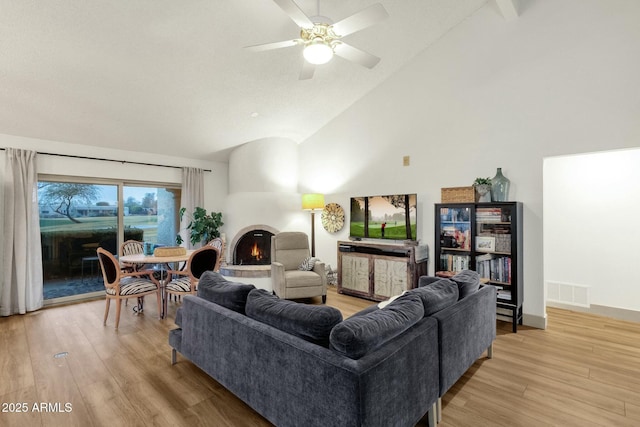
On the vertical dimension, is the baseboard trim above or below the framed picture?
below

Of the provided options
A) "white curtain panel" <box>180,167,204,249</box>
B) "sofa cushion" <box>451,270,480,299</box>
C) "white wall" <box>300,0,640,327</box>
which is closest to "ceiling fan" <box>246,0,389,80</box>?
"sofa cushion" <box>451,270,480,299</box>

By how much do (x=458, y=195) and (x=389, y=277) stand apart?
1.49m

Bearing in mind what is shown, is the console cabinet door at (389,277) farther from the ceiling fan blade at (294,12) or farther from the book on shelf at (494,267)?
the ceiling fan blade at (294,12)

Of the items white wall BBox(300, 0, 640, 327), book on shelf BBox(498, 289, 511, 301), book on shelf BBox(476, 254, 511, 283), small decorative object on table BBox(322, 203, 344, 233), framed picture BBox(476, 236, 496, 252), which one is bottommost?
book on shelf BBox(498, 289, 511, 301)

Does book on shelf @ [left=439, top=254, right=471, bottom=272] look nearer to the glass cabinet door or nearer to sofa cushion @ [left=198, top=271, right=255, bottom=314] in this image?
the glass cabinet door

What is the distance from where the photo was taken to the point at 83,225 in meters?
4.82

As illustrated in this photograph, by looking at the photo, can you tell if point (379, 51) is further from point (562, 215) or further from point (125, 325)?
point (125, 325)

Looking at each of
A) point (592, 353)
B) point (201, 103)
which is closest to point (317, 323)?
point (592, 353)

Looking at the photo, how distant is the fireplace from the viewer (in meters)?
6.03

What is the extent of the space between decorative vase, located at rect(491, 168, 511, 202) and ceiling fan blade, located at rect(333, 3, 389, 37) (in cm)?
246

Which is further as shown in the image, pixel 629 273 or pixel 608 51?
pixel 629 273

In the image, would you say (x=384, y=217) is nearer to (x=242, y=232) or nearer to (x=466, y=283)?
(x=466, y=283)

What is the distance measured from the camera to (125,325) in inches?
145

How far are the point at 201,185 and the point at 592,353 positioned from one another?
606 centimetres
